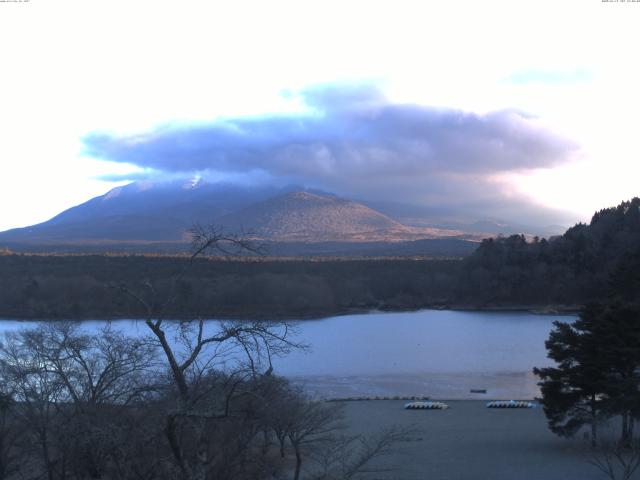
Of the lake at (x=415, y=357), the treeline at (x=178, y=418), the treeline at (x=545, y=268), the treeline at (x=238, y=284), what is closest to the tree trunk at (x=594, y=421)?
the treeline at (x=178, y=418)

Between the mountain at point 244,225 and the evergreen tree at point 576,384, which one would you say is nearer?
the evergreen tree at point 576,384

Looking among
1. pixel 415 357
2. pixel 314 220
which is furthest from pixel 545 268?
pixel 314 220

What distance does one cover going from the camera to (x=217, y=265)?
64500 mm

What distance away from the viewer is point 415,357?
128 ft

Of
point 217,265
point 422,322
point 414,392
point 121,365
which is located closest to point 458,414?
point 414,392

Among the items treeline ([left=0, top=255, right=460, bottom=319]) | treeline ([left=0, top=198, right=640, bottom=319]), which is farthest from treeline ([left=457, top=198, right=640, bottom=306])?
treeline ([left=0, top=255, right=460, bottom=319])

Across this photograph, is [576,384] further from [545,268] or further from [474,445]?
[545,268]

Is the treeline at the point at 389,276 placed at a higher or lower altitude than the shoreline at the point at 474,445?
higher

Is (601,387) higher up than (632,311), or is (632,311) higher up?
(632,311)

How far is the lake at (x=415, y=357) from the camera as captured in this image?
3070 centimetres

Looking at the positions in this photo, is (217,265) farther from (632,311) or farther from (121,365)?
(121,365)

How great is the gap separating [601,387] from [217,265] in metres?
49.6

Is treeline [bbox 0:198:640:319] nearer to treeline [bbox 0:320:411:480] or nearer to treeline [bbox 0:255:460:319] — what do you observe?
treeline [bbox 0:255:460:319]

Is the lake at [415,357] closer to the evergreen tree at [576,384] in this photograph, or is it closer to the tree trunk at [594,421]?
the evergreen tree at [576,384]
